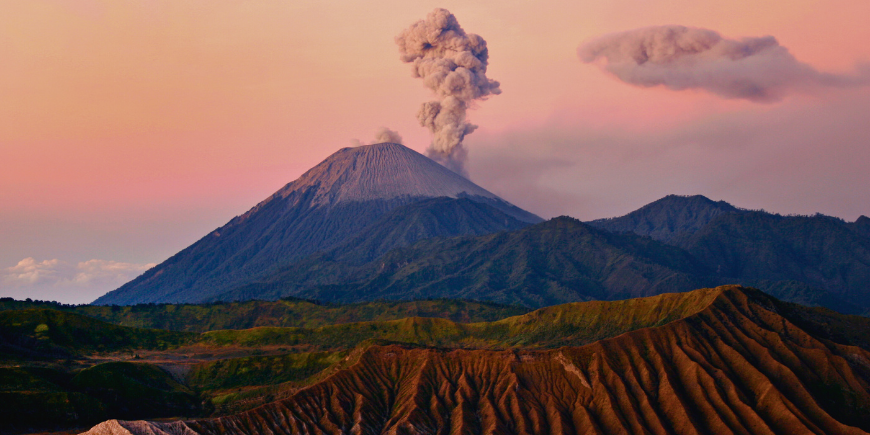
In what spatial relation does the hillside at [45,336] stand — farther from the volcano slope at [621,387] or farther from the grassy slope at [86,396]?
the volcano slope at [621,387]

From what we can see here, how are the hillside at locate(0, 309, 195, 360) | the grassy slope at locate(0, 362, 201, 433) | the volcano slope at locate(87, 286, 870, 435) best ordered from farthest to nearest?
the hillside at locate(0, 309, 195, 360) → the volcano slope at locate(87, 286, 870, 435) → the grassy slope at locate(0, 362, 201, 433)

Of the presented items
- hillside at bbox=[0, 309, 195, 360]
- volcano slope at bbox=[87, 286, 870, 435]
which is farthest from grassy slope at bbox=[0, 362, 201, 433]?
hillside at bbox=[0, 309, 195, 360]

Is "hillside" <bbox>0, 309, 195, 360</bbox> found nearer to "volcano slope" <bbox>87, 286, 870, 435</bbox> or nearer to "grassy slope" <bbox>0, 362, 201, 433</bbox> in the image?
"grassy slope" <bbox>0, 362, 201, 433</bbox>

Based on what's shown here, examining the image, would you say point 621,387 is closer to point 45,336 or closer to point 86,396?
point 86,396

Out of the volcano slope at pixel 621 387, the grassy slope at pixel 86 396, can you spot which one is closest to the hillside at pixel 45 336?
the grassy slope at pixel 86 396

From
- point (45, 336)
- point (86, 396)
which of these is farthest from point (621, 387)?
point (45, 336)

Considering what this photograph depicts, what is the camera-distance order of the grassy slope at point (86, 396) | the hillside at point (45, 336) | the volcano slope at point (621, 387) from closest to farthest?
1. the grassy slope at point (86, 396)
2. the volcano slope at point (621, 387)
3. the hillside at point (45, 336)

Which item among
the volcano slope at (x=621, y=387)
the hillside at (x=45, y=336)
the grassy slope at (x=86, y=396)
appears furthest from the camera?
the hillside at (x=45, y=336)

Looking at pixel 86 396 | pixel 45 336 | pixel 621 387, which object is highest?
pixel 45 336

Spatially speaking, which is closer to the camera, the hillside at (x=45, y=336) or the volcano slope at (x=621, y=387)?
the volcano slope at (x=621, y=387)
